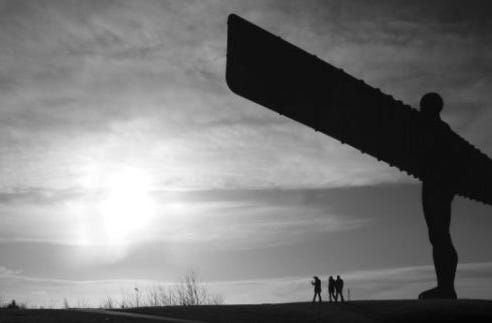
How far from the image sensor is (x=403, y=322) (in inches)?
291

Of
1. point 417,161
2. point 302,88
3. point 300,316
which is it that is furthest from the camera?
point 417,161

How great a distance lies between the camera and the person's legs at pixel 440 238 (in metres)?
12.0

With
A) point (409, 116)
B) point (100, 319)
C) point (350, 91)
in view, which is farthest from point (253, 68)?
point (100, 319)

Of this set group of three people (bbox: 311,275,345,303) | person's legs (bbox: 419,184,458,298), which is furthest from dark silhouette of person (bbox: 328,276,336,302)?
person's legs (bbox: 419,184,458,298)

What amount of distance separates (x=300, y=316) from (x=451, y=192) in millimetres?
6865

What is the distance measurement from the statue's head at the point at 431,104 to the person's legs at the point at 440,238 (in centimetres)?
171

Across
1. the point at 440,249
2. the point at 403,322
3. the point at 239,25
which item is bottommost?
the point at 403,322

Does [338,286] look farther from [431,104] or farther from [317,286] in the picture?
[431,104]

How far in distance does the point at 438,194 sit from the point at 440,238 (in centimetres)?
100

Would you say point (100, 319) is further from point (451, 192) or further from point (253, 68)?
point (451, 192)

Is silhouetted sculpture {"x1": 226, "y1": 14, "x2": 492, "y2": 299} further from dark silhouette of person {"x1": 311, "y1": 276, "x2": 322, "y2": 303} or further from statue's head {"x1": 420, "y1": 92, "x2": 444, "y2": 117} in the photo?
dark silhouette of person {"x1": 311, "y1": 276, "x2": 322, "y2": 303}

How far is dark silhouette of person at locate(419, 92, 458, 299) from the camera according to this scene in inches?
473

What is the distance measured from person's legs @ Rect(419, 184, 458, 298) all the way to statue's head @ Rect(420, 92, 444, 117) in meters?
1.71

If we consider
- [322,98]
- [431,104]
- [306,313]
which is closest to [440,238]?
[431,104]
